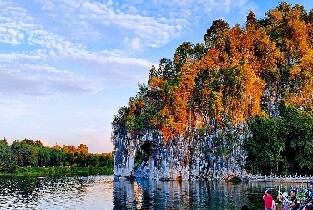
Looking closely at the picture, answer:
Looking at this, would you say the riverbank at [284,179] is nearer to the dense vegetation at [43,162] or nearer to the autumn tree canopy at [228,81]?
the autumn tree canopy at [228,81]

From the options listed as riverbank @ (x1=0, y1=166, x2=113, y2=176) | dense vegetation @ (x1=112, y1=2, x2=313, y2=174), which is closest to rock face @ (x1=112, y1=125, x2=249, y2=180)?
dense vegetation @ (x1=112, y1=2, x2=313, y2=174)

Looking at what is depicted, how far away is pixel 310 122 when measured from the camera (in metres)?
91.1

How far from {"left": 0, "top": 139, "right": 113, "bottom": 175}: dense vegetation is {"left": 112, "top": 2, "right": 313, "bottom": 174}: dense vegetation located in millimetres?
64135

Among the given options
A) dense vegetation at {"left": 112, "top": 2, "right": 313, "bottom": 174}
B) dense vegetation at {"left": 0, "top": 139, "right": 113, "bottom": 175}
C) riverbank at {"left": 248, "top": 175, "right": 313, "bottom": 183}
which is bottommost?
riverbank at {"left": 248, "top": 175, "right": 313, "bottom": 183}

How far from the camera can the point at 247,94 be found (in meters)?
97.8

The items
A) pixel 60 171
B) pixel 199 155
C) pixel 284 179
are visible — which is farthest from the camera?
pixel 60 171

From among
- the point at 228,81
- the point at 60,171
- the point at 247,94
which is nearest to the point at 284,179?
the point at 247,94

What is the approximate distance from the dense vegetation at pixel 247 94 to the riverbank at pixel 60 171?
6025 cm

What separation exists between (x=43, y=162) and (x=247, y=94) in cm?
10441

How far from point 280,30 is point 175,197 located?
2505 inches

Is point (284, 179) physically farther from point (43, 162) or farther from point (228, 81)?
point (43, 162)

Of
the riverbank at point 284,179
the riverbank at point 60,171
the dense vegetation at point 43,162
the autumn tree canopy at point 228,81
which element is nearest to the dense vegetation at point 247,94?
the autumn tree canopy at point 228,81

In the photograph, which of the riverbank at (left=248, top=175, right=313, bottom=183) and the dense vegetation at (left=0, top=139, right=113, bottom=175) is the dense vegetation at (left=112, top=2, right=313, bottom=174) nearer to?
the riverbank at (left=248, top=175, right=313, bottom=183)

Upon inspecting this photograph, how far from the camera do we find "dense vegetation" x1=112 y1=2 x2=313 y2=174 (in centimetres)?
9375
